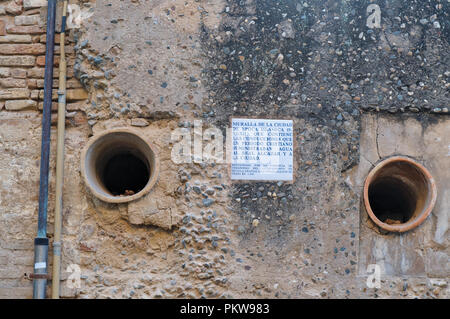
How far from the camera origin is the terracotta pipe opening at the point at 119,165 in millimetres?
4488

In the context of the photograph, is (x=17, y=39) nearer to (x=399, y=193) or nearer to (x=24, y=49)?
(x=24, y=49)

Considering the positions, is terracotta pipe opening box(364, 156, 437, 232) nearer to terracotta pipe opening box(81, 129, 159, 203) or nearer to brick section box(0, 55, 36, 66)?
terracotta pipe opening box(81, 129, 159, 203)

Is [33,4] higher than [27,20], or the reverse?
[33,4]

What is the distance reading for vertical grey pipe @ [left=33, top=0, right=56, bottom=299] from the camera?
4328 millimetres

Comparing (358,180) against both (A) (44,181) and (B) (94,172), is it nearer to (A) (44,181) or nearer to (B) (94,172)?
(B) (94,172)

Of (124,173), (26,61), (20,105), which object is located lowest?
(124,173)

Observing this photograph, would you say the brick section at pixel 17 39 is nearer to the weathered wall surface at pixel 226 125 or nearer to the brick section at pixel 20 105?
the weathered wall surface at pixel 226 125

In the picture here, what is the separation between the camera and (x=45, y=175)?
4480 mm

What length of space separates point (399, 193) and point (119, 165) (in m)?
2.48

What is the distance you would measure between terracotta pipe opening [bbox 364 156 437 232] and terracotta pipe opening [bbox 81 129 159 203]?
178cm

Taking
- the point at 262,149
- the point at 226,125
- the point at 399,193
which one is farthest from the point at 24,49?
the point at 399,193

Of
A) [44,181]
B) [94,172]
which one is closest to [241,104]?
[94,172]

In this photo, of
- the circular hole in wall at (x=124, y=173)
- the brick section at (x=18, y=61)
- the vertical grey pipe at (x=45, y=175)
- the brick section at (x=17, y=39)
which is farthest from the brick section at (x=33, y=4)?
the circular hole in wall at (x=124, y=173)

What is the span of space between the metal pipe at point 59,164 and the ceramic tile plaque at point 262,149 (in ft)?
4.38
